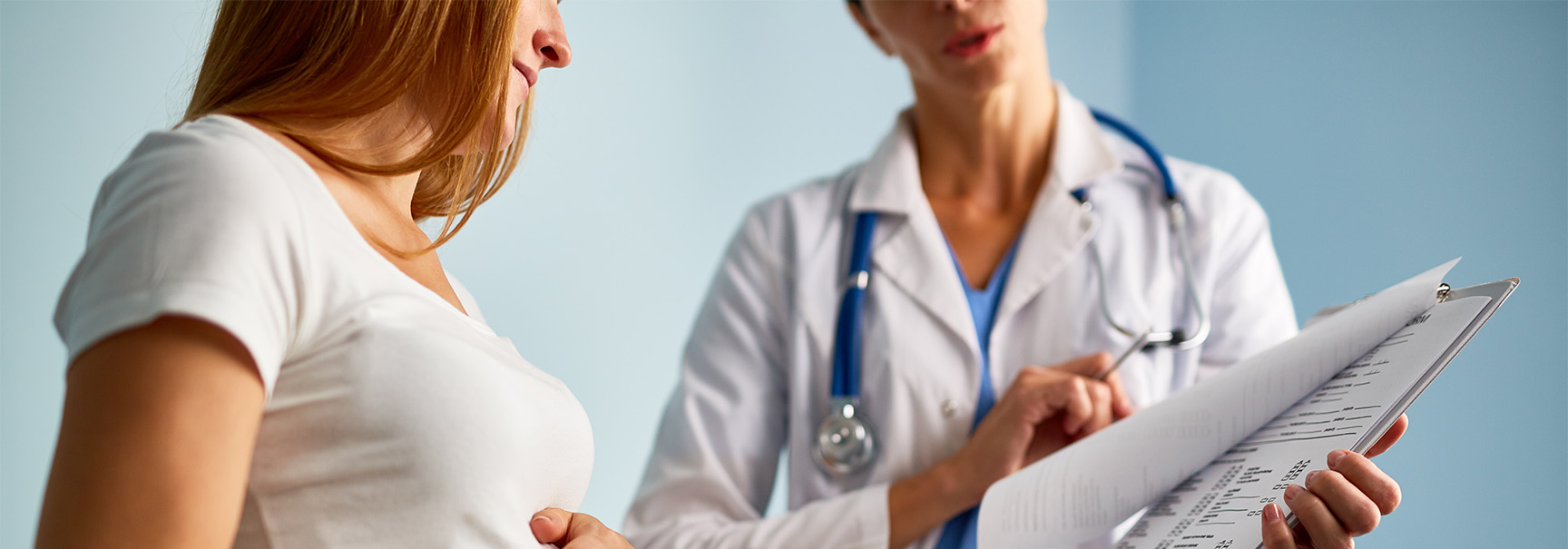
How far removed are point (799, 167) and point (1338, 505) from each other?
60.9 inches

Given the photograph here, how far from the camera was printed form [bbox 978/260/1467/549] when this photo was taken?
659mm

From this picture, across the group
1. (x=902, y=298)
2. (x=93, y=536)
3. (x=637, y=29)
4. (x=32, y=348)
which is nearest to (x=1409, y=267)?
(x=902, y=298)

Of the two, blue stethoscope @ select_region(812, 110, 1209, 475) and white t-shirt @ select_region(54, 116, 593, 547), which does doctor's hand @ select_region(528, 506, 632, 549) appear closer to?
white t-shirt @ select_region(54, 116, 593, 547)

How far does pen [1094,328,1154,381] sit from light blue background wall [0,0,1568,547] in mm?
736

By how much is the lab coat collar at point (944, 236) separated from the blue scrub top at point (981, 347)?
2 cm

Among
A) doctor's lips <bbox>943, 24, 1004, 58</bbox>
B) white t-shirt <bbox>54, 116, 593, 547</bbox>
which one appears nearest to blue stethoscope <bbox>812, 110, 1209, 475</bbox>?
doctor's lips <bbox>943, 24, 1004, 58</bbox>

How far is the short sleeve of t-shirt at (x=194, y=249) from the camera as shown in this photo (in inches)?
17.8

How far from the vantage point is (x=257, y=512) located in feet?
1.73

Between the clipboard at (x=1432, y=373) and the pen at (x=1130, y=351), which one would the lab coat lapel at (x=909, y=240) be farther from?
the clipboard at (x=1432, y=373)

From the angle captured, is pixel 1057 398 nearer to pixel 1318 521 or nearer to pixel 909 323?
pixel 909 323

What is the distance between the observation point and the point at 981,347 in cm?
119

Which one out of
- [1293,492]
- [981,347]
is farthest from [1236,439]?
[981,347]

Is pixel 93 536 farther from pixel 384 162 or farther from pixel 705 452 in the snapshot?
pixel 705 452

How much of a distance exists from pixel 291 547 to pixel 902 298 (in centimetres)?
80
